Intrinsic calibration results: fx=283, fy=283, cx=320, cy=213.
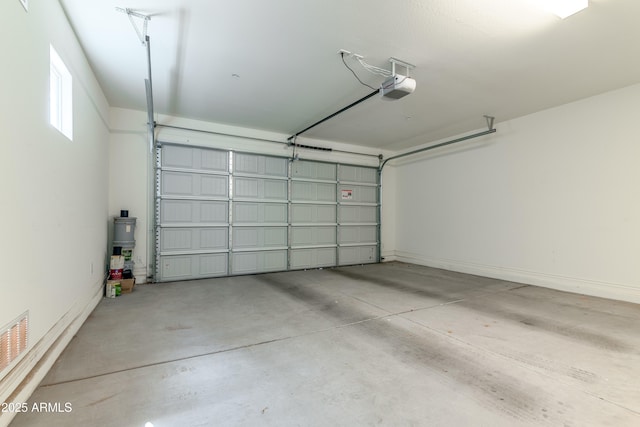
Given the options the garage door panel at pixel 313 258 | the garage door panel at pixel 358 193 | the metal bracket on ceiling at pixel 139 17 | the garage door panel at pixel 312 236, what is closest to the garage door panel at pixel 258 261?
Result: the garage door panel at pixel 313 258

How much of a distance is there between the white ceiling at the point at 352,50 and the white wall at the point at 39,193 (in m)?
0.75

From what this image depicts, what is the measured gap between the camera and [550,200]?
16.0 feet

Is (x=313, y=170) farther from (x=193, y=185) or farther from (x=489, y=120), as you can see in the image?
(x=489, y=120)

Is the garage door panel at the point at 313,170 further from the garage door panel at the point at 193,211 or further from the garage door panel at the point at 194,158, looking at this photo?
the garage door panel at the point at 193,211

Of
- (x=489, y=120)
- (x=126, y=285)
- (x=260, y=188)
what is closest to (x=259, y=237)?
(x=260, y=188)

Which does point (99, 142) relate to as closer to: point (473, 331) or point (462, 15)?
point (462, 15)

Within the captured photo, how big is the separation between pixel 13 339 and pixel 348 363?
2.19m

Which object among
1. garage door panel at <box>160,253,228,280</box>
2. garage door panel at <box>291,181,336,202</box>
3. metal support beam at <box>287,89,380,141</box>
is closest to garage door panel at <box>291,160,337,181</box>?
garage door panel at <box>291,181,336,202</box>

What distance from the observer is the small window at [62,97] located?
259 cm

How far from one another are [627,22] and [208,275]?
6.54 m

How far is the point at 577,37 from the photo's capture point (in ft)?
9.52

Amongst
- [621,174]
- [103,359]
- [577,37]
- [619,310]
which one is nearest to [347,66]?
[577,37]

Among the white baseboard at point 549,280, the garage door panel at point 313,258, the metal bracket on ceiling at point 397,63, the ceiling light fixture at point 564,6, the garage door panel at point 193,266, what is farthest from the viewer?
the garage door panel at point 313,258

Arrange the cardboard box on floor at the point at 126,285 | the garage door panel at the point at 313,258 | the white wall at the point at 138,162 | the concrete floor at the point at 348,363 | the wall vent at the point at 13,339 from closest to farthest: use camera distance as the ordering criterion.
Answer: the wall vent at the point at 13,339, the concrete floor at the point at 348,363, the cardboard box on floor at the point at 126,285, the white wall at the point at 138,162, the garage door panel at the point at 313,258
